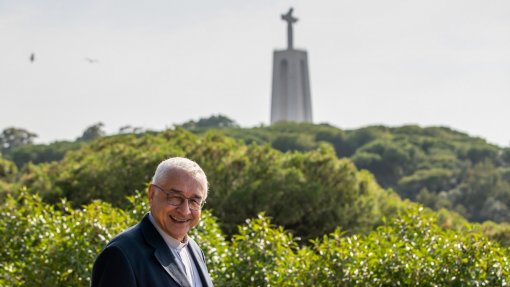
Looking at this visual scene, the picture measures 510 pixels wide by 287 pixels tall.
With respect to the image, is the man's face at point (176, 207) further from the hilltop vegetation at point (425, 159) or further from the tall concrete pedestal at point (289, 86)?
the tall concrete pedestal at point (289, 86)

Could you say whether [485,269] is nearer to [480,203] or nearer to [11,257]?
[11,257]

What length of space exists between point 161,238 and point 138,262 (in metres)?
0.16

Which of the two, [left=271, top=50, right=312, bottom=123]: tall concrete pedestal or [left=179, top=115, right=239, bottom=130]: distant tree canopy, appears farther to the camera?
[left=271, top=50, right=312, bottom=123]: tall concrete pedestal

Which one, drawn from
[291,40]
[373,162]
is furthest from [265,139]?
[291,40]

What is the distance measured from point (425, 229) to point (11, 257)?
14.6 feet

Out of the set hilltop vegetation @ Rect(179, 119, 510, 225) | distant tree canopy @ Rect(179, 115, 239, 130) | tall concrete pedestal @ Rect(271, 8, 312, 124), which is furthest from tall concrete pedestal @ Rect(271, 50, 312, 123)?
hilltop vegetation @ Rect(179, 119, 510, 225)

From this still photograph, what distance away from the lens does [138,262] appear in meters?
3.27

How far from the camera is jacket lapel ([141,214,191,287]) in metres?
3.33

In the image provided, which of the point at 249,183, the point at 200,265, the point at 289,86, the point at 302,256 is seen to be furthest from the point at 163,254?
the point at 289,86

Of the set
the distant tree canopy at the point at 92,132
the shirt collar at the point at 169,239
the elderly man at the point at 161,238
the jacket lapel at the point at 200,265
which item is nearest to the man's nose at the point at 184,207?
the elderly man at the point at 161,238

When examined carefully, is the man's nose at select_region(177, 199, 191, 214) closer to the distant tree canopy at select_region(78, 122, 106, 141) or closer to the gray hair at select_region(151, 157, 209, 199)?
the gray hair at select_region(151, 157, 209, 199)

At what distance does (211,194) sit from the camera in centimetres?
1991

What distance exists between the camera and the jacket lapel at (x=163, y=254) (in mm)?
3334

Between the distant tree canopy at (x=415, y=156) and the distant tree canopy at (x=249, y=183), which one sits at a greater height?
the distant tree canopy at (x=415, y=156)
